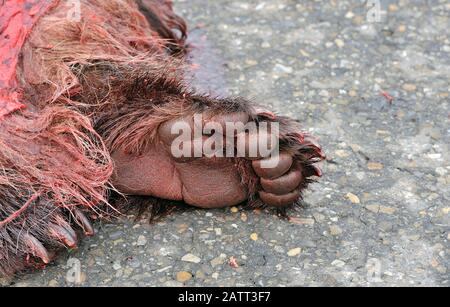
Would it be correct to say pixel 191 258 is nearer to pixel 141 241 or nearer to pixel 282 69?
pixel 141 241

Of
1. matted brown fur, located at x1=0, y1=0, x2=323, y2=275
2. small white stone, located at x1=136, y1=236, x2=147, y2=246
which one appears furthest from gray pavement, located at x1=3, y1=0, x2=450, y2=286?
matted brown fur, located at x1=0, y1=0, x2=323, y2=275

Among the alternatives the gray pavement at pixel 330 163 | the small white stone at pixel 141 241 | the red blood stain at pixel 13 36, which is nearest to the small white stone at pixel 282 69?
the gray pavement at pixel 330 163

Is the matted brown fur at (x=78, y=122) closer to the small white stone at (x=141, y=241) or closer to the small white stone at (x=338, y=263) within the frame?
the small white stone at (x=141, y=241)

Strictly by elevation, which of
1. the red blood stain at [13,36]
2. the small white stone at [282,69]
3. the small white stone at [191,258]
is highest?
the red blood stain at [13,36]

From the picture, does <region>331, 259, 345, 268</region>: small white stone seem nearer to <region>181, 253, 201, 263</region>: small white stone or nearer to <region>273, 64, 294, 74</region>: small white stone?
<region>181, 253, 201, 263</region>: small white stone

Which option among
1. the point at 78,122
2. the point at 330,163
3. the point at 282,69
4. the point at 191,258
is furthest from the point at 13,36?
the point at 282,69
